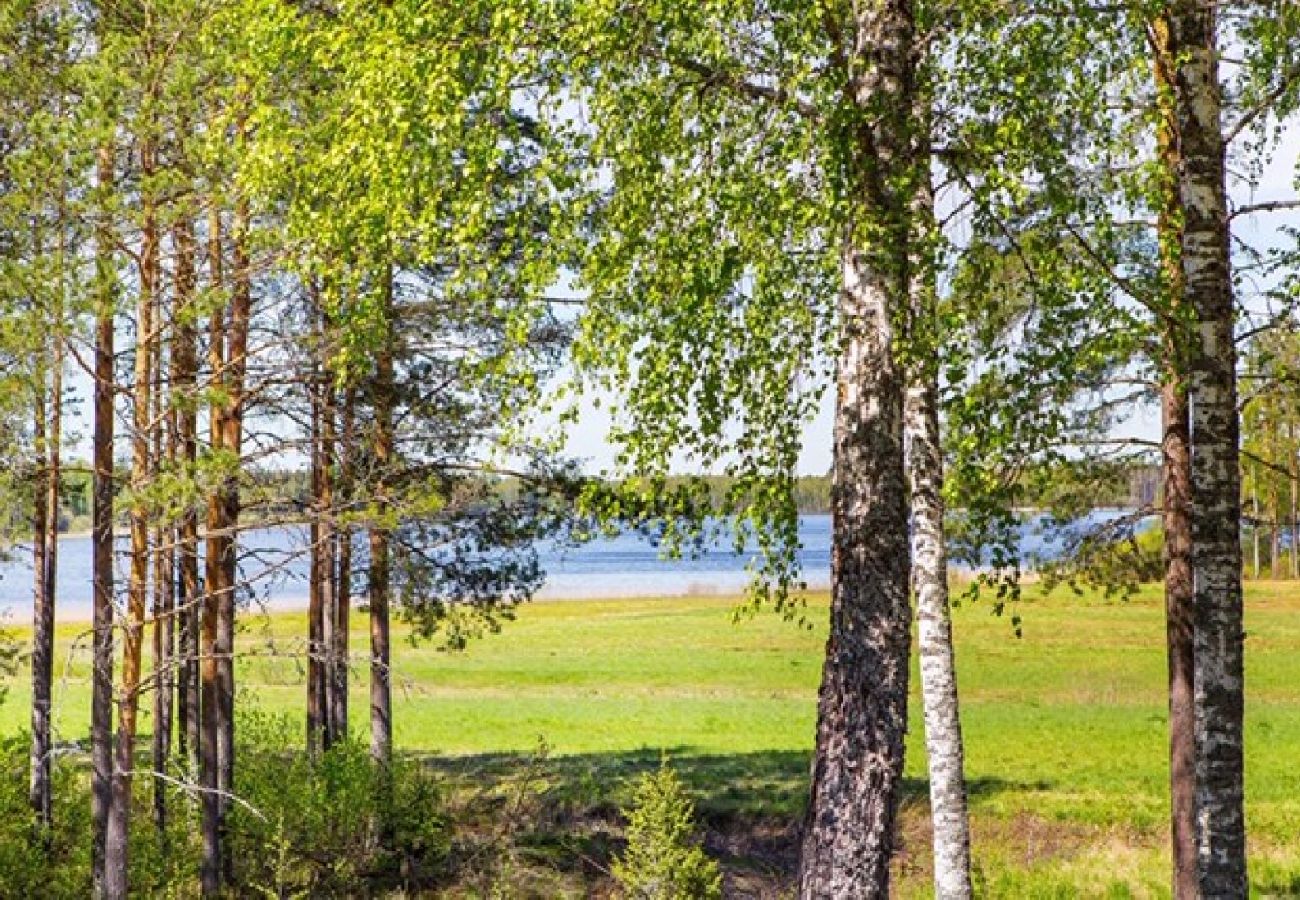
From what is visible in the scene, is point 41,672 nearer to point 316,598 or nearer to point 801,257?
point 316,598

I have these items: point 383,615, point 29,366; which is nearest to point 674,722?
point 383,615

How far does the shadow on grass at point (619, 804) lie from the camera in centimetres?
1692

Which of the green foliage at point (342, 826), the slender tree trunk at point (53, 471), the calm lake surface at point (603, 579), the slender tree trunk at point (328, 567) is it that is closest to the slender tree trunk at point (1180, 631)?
the green foliage at point (342, 826)

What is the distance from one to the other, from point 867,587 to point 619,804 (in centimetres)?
1322

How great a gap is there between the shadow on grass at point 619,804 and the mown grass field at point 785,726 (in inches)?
2.1

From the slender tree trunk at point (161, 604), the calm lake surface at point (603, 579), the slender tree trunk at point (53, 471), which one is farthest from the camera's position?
the calm lake surface at point (603, 579)

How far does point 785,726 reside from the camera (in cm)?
3198

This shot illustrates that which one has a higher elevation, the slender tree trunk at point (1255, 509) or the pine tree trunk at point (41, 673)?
the slender tree trunk at point (1255, 509)

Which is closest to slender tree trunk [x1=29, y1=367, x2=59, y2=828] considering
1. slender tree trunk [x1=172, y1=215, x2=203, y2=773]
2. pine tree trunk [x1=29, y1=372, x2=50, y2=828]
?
pine tree trunk [x1=29, y1=372, x2=50, y2=828]

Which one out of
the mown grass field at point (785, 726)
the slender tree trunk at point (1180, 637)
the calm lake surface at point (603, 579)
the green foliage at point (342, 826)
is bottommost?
the calm lake surface at point (603, 579)

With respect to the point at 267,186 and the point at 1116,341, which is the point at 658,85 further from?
the point at 267,186

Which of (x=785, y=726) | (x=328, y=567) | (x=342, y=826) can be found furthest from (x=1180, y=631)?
(x=785, y=726)

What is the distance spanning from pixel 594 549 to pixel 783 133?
162635mm

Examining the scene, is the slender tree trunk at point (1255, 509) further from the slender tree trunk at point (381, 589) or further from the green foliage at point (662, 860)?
the slender tree trunk at point (381, 589)
